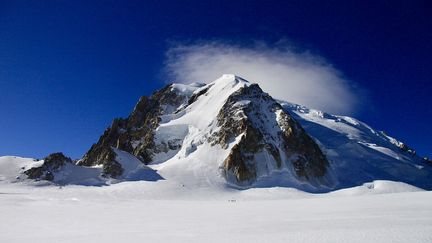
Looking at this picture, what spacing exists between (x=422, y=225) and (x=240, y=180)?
184ft

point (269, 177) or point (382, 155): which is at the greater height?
point (382, 155)

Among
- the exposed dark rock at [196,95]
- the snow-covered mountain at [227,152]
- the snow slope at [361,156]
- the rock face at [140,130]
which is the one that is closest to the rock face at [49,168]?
the snow-covered mountain at [227,152]

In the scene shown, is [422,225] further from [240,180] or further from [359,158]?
[359,158]

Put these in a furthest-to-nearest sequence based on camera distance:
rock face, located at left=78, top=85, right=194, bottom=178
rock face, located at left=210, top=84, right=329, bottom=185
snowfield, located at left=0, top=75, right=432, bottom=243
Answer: rock face, located at left=78, top=85, right=194, bottom=178
rock face, located at left=210, top=84, right=329, bottom=185
snowfield, located at left=0, top=75, right=432, bottom=243

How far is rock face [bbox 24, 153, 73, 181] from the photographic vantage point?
73.1m

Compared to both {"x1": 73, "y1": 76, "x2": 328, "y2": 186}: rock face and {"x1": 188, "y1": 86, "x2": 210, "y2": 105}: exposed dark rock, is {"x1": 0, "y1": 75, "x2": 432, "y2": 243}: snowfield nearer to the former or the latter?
{"x1": 73, "y1": 76, "x2": 328, "y2": 186}: rock face

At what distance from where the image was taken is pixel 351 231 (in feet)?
54.6

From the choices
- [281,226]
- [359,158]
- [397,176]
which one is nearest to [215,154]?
[359,158]

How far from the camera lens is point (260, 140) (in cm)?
8050

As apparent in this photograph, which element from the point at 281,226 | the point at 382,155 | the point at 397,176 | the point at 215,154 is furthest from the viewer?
the point at 382,155

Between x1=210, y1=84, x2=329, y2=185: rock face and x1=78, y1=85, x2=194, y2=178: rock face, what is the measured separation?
48.2ft

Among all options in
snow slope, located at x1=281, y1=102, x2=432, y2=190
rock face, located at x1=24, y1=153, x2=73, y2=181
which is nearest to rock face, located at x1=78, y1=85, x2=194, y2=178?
rock face, located at x1=24, y1=153, x2=73, y2=181

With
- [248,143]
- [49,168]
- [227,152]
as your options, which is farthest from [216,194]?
[49,168]

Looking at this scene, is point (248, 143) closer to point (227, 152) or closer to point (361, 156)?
point (227, 152)
